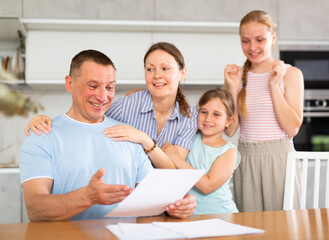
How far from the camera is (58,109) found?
348cm

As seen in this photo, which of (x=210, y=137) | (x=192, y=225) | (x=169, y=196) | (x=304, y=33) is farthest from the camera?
(x=304, y=33)

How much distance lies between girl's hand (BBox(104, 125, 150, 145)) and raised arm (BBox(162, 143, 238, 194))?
20 cm

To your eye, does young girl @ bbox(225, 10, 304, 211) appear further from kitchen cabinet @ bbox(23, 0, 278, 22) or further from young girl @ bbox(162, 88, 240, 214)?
→ kitchen cabinet @ bbox(23, 0, 278, 22)

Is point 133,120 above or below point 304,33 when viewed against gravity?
below

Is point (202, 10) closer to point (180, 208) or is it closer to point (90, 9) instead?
point (90, 9)

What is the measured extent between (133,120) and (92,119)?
0.92 feet

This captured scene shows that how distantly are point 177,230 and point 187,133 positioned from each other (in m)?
0.79

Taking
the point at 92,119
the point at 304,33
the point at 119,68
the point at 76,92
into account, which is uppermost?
the point at 304,33

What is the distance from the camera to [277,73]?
2039 mm

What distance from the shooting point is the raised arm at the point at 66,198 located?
109 centimetres

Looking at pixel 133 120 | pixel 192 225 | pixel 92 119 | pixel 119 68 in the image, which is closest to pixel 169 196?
pixel 192 225

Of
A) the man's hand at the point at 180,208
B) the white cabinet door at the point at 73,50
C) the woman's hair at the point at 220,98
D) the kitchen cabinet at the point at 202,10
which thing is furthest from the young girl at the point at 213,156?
the kitchen cabinet at the point at 202,10

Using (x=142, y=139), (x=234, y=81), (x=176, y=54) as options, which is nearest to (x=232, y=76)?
(x=234, y=81)

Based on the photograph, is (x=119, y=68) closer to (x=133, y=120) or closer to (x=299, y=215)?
(x=133, y=120)
